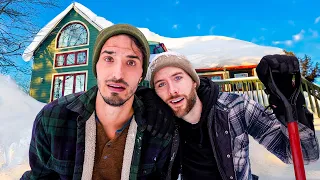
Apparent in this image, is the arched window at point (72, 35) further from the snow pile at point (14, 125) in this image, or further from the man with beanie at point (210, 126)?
the man with beanie at point (210, 126)

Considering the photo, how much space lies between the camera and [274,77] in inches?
66.4

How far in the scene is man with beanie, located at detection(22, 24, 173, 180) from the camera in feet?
6.32

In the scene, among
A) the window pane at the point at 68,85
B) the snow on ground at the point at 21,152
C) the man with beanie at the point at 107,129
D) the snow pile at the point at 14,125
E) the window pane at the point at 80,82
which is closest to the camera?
the man with beanie at the point at 107,129

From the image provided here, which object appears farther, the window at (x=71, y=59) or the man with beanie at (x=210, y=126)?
the window at (x=71, y=59)

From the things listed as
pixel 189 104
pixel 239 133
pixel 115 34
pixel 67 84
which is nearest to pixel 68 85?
pixel 67 84

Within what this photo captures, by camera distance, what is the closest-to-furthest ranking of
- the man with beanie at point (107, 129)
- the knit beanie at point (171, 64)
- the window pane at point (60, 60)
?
the man with beanie at point (107, 129) → the knit beanie at point (171, 64) → the window pane at point (60, 60)

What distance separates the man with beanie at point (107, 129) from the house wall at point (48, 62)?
43.6 feet

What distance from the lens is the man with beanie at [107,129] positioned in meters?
1.93

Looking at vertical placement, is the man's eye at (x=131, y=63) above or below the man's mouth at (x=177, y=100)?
above

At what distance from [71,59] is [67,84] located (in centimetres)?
181

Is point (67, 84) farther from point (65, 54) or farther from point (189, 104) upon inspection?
point (189, 104)

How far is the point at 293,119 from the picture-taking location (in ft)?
5.23

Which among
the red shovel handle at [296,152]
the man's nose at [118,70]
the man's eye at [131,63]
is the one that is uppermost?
the man's eye at [131,63]

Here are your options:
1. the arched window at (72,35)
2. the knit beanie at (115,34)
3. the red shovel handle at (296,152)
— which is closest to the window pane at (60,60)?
the arched window at (72,35)
